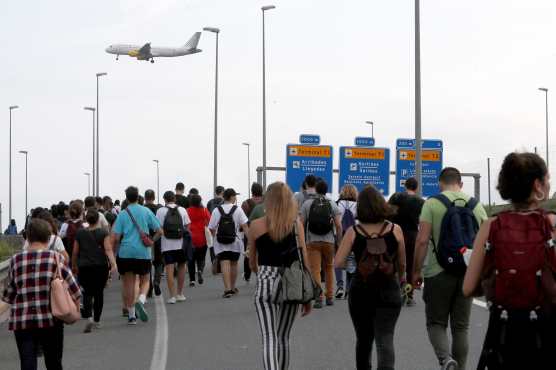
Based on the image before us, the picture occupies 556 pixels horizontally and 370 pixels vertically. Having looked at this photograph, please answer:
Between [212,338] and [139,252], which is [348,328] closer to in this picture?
[212,338]

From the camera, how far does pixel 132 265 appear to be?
14.5 metres

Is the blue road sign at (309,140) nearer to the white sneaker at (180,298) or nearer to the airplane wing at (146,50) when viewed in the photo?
the white sneaker at (180,298)

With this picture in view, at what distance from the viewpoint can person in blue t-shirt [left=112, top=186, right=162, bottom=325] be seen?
1446 cm

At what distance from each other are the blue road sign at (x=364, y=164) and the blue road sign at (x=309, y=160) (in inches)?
23.4


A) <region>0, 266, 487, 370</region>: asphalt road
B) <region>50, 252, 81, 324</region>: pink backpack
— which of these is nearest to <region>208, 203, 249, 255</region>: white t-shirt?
<region>0, 266, 487, 370</region>: asphalt road

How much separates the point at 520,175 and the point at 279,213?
10.1 ft

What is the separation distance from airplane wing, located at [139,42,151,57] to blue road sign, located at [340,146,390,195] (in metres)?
66.7

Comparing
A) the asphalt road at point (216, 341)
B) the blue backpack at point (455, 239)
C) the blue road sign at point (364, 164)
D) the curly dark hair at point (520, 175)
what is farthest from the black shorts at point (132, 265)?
the blue road sign at point (364, 164)

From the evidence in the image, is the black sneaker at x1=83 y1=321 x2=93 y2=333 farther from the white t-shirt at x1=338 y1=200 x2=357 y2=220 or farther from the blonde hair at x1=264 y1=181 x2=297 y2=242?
the blonde hair at x1=264 y1=181 x2=297 y2=242

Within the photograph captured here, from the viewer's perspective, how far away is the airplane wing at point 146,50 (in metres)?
98.2

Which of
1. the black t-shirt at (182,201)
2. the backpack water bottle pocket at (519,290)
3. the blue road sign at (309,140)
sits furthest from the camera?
the blue road sign at (309,140)

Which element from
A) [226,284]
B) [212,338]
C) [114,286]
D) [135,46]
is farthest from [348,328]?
[135,46]

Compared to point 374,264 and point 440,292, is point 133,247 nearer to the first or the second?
point 440,292

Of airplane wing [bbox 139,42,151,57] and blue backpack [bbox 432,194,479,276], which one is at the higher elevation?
airplane wing [bbox 139,42,151,57]
